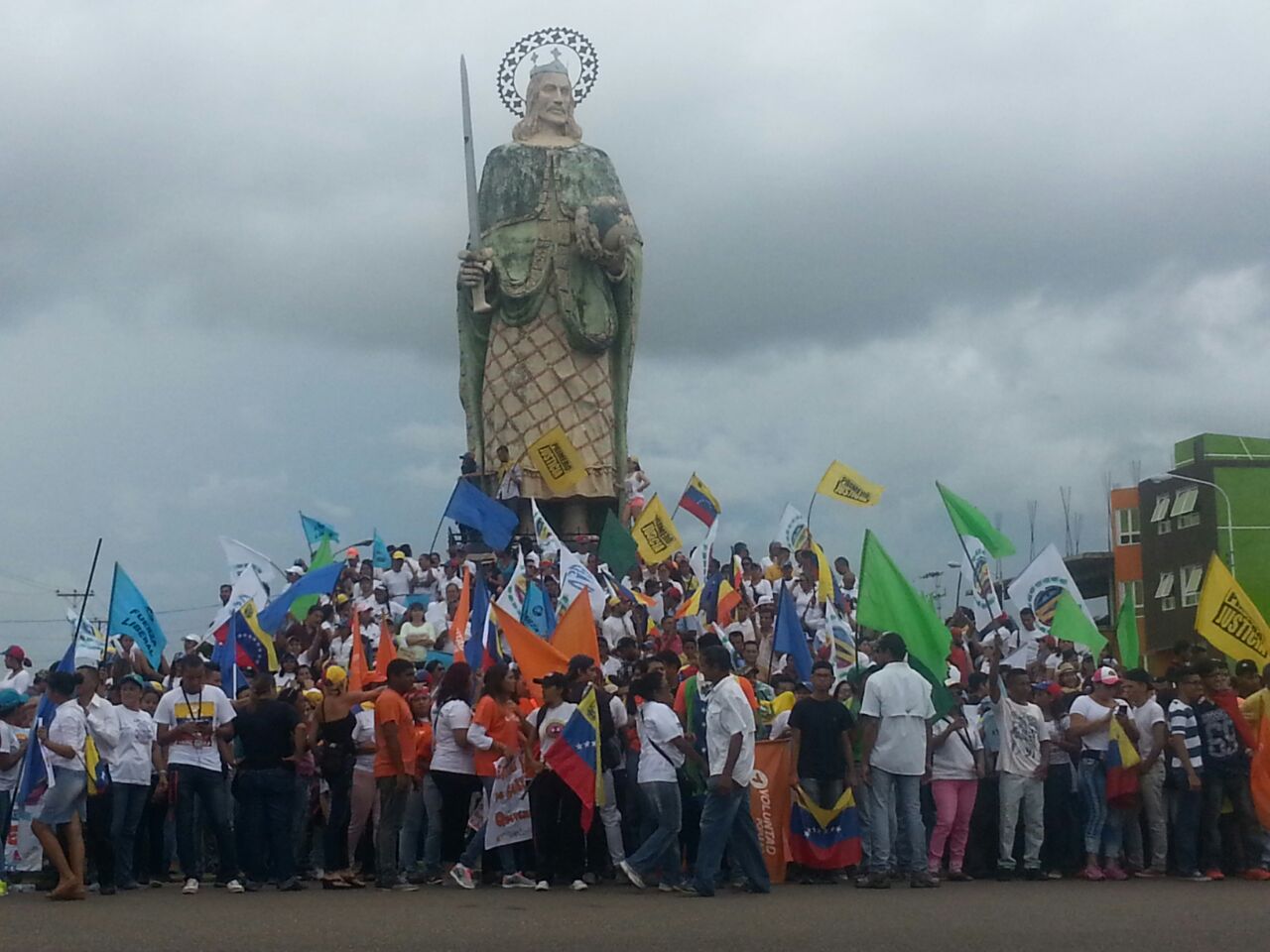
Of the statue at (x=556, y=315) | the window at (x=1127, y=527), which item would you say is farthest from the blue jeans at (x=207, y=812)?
the window at (x=1127, y=527)

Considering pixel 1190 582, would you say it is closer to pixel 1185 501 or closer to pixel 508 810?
pixel 1185 501

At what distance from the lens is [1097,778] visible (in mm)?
14828

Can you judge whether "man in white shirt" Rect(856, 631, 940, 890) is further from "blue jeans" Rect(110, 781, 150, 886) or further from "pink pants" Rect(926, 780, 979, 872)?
"blue jeans" Rect(110, 781, 150, 886)

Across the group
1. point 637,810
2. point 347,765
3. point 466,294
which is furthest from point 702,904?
point 466,294

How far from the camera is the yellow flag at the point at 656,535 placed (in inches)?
987

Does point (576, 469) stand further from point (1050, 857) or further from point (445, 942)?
point (445, 942)

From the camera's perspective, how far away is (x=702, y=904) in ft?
40.6

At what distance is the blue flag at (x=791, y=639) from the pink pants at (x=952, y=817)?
8.93 ft

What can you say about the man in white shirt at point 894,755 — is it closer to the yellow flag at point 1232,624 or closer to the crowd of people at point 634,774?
the crowd of people at point 634,774

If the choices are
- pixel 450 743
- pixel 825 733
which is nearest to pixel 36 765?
pixel 450 743

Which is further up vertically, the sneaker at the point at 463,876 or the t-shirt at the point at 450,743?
the t-shirt at the point at 450,743

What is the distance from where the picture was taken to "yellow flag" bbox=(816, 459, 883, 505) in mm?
25281

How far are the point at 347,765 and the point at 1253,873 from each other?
22.6 ft

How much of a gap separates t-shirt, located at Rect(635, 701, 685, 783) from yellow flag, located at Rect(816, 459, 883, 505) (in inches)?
484
